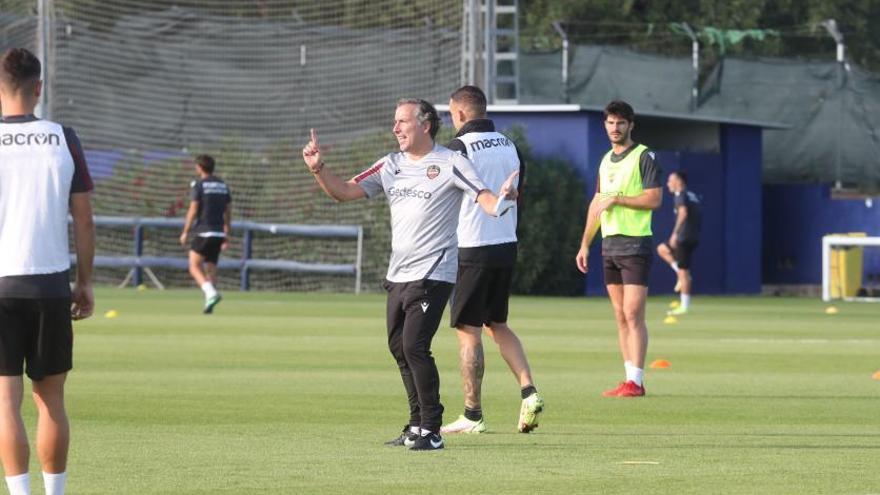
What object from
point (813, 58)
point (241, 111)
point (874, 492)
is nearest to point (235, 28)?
point (241, 111)

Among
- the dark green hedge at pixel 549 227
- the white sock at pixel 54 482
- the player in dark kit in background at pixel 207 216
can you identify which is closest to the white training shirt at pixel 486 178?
the white sock at pixel 54 482

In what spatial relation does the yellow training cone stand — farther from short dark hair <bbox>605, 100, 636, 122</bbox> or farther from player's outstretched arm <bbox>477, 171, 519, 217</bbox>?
player's outstretched arm <bbox>477, 171, 519, 217</bbox>

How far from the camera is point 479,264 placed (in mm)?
12273

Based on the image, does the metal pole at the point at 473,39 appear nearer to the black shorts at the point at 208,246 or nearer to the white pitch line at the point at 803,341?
the black shorts at the point at 208,246

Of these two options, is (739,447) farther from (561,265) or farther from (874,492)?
(561,265)

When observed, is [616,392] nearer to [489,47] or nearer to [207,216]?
[207,216]

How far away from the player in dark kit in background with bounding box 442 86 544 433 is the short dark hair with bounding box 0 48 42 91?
14.2 feet

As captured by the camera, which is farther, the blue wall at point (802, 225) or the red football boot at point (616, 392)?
the blue wall at point (802, 225)

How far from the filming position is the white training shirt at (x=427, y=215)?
11.1 metres

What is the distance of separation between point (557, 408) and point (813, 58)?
25813 mm

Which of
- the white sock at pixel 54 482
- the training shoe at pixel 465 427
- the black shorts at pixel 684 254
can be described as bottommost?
the training shoe at pixel 465 427

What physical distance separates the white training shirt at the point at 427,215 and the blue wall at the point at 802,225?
1037 inches

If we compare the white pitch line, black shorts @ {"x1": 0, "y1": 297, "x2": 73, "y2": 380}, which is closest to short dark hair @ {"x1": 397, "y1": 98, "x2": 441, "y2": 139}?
black shorts @ {"x1": 0, "y1": 297, "x2": 73, "y2": 380}

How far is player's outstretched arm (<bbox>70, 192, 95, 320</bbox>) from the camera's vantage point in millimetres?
8320
